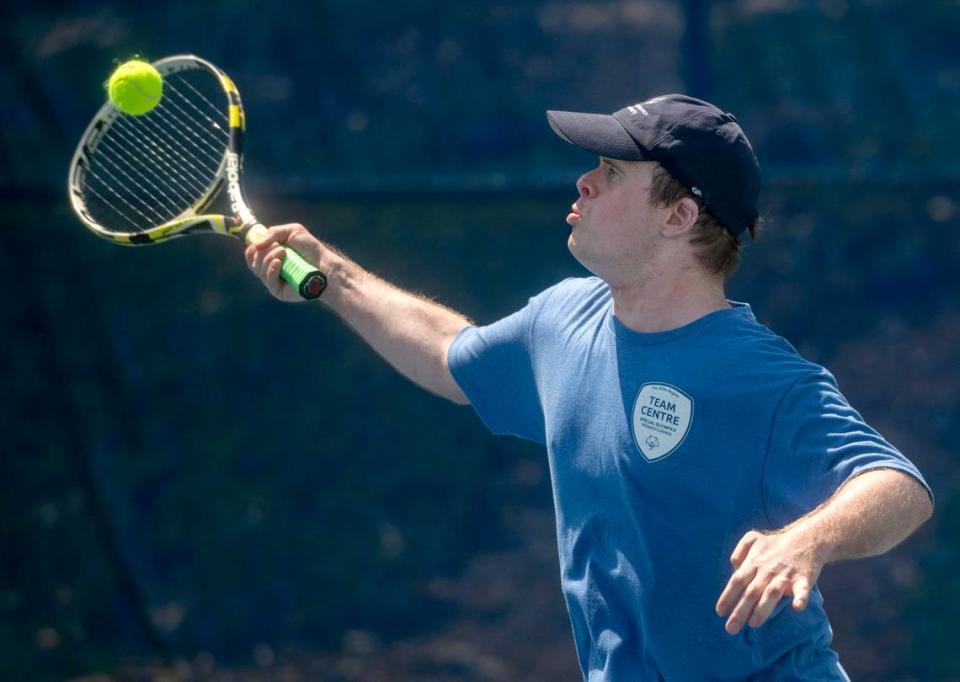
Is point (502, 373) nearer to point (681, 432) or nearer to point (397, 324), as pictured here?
point (397, 324)

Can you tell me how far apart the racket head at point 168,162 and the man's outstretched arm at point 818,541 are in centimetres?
159

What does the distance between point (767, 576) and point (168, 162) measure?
250 centimetres

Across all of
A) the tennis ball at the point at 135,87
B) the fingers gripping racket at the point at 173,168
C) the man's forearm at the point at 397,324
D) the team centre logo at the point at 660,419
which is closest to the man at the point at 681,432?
the team centre logo at the point at 660,419

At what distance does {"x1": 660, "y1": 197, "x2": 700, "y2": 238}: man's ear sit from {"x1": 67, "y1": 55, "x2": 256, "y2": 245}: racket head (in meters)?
1.04

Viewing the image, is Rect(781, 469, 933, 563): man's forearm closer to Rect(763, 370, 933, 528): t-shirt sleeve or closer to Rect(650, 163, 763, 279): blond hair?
Rect(763, 370, 933, 528): t-shirt sleeve

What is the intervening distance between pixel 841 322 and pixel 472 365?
196 cm

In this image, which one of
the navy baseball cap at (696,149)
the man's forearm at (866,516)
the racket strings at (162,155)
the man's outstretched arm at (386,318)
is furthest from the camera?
the racket strings at (162,155)

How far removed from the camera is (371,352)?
4.82 m

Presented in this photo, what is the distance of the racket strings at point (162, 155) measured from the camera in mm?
4164

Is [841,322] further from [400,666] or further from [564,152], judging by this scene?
[400,666]

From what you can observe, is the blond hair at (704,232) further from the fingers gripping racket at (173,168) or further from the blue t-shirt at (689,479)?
the fingers gripping racket at (173,168)

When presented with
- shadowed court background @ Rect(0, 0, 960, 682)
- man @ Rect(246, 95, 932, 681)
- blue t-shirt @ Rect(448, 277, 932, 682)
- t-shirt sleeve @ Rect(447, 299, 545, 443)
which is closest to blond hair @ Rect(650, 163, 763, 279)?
man @ Rect(246, 95, 932, 681)

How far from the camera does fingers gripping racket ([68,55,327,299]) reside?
3.57 meters

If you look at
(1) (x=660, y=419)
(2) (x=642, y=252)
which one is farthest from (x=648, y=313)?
(1) (x=660, y=419)
